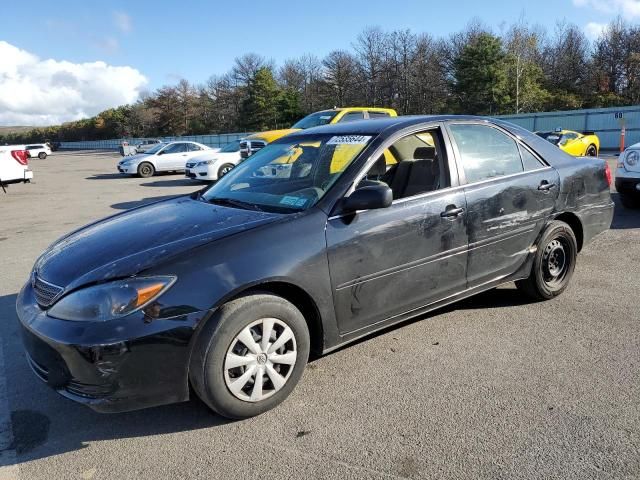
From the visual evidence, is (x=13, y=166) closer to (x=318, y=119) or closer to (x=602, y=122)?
(x=318, y=119)

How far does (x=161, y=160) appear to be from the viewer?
21.9m

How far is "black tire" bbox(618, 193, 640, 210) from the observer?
8656 millimetres

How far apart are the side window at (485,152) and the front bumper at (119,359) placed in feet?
8.00

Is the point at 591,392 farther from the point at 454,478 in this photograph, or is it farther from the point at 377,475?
the point at 377,475

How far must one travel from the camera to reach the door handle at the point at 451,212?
148 inches

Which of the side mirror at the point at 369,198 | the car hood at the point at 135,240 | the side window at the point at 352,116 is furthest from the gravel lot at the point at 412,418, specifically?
the side window at the point at 352,116

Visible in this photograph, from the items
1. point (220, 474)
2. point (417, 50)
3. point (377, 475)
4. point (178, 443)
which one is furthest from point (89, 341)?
point (417, 50)

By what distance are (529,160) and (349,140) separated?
5.62 ft

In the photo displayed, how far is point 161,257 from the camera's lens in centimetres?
285

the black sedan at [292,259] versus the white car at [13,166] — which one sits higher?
the white car at [13,166]

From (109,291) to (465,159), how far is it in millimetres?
2745

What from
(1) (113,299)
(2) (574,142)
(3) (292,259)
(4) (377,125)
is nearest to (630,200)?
(4) (377,125)

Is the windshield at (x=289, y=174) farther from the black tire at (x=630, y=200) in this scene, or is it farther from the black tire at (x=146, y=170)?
the black tire at (x=146, y=170)

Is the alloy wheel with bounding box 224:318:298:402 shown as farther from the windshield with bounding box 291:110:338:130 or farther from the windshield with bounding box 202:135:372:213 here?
the windshield with bounding box 291:110:338:130
